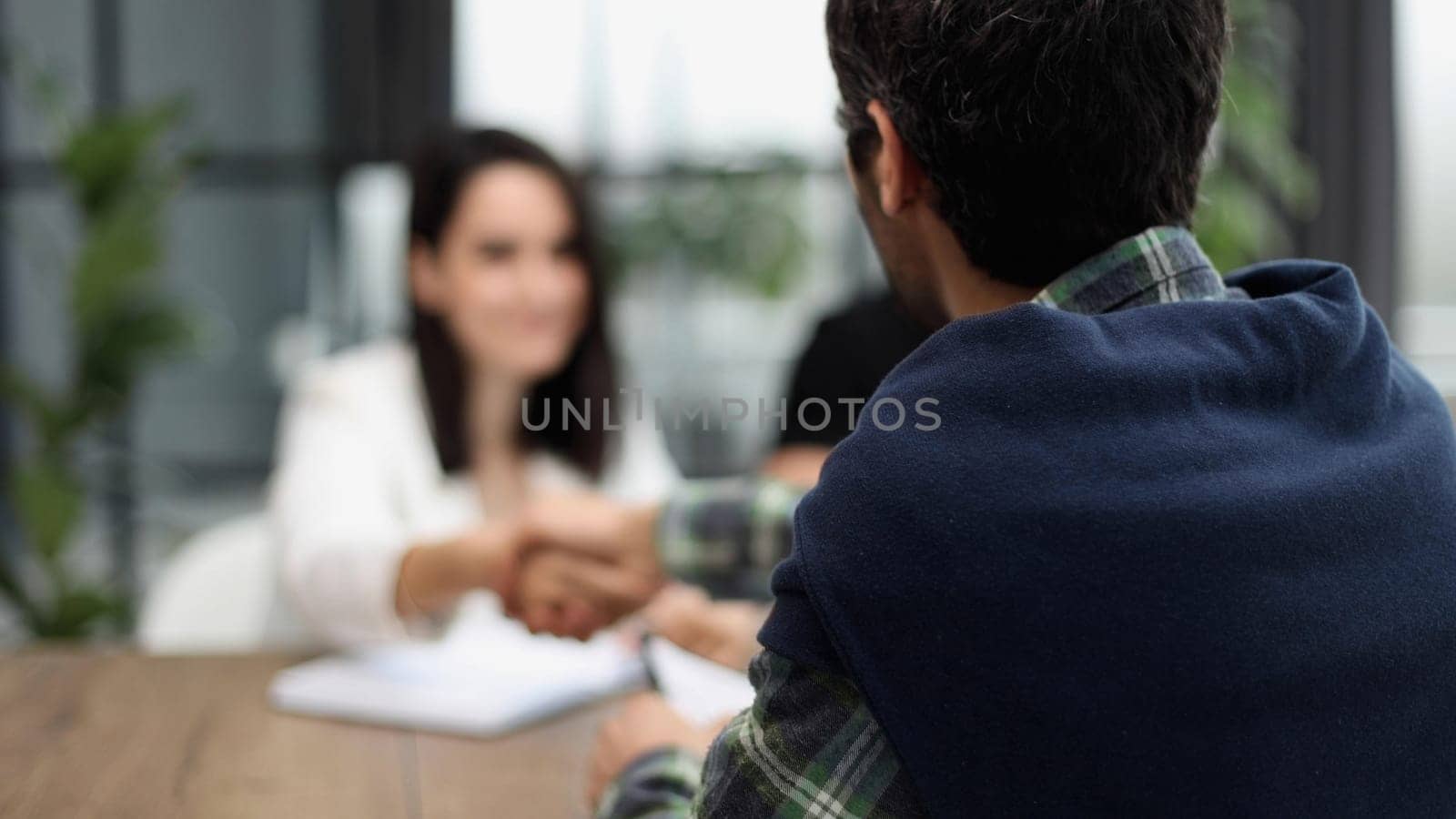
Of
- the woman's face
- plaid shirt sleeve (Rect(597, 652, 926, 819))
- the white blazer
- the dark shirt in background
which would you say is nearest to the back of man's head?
plaid shirt sleeve (Rect(597, 652, 926, 819))

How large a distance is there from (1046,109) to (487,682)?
0.89m

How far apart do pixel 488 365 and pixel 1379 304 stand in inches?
119

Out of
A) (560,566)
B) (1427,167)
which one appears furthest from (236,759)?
(1427,167)

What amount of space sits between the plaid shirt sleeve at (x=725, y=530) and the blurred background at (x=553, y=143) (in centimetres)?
219

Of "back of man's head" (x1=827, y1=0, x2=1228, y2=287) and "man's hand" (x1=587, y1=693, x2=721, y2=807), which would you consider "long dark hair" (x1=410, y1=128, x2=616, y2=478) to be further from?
"back of man's head" (x1=827, y1=0, x2=1228, y2=287)

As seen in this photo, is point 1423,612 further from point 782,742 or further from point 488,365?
point 488,365

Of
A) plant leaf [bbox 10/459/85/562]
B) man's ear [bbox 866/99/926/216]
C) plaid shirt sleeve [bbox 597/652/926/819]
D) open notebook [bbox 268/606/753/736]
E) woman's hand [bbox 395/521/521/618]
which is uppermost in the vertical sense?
man's ear [bbox 866/99/926/216]

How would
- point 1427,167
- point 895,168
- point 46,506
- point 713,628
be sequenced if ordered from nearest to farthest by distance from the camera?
point 895,168 → point 713,628 → point 46,506 → point 1427,167

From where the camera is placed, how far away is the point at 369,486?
1847mm

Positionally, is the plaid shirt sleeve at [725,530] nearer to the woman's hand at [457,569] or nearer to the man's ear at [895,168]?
the woman's hand at [457,569]

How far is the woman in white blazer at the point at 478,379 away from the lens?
1910 millimetres

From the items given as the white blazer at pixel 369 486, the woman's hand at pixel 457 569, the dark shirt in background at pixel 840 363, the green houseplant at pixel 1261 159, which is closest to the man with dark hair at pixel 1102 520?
the woman's hand at pixel 457 569

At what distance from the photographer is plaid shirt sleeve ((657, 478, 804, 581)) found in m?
1.22

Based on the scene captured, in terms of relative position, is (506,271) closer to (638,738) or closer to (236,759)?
(236,759)
